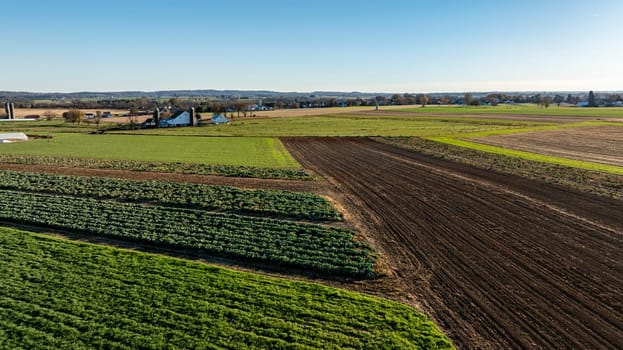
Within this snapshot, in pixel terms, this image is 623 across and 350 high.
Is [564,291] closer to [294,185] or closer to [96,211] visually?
[294,185]

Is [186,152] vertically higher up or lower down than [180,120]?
lower down

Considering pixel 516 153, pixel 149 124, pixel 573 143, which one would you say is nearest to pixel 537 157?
pixel 516 153

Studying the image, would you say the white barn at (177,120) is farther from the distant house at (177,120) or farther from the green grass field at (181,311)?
the green grass field at (181,311)

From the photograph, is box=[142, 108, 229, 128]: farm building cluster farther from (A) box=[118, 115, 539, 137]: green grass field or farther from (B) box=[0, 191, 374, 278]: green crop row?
(B) box=[0, 191, 374, 278]: green crop row

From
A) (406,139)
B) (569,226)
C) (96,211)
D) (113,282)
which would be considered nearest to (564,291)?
(569,226)

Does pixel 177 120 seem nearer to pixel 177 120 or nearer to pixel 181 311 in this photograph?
pixel 177 120

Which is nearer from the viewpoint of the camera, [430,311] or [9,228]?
[430,311]

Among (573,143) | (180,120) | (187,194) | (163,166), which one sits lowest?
(187,194)
